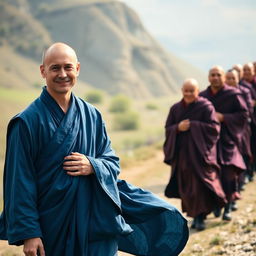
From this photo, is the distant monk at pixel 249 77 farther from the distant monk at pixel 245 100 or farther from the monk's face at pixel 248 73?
→ the distant monk at pixel 245 100

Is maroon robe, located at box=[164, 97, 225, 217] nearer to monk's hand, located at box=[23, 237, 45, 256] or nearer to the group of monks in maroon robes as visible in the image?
the group of monks in maroon robes

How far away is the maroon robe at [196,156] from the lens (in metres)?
6.94

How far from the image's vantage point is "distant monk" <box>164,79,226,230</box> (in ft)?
22.7

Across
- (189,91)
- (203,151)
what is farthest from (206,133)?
(189,91)

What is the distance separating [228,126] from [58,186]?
196 inches

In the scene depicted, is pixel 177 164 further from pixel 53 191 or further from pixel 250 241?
pixel 53 191

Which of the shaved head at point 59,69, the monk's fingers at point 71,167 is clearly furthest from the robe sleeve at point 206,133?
the monk's fingers at point 71,167

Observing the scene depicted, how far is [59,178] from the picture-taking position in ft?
10.3

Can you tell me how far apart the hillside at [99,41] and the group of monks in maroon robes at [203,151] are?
57.9 m

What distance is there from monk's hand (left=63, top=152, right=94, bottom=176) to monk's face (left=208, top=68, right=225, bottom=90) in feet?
15.6

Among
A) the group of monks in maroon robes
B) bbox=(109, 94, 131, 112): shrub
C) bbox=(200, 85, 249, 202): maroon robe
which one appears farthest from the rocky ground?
bbox=(109, 94, 131, 112): shrub

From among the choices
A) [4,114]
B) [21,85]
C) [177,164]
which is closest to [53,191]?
[177,164]

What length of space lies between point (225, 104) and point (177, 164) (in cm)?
134

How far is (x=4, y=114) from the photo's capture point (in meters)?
39.9
